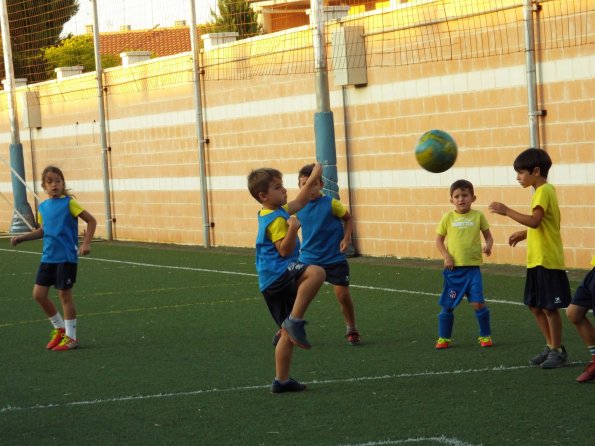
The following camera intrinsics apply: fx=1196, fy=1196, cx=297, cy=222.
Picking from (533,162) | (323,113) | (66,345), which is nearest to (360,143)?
(323,113)

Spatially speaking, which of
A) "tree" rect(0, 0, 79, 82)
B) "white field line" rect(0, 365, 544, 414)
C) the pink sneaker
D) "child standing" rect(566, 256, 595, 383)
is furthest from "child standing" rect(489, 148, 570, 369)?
"tree" rect(0, 0, 79, 82)

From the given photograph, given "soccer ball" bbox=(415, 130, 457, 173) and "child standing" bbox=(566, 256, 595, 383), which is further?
"soccer ball" bbox=(415, 130, 457, 173)

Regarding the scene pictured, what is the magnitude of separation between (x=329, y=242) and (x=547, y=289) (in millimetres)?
2270

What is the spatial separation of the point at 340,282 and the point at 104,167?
51.8 feet

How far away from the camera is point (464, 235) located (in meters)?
9.53

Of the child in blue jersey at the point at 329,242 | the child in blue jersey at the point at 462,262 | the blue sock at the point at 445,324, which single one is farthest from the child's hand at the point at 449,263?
the child in blue jersey at the point at 329,242

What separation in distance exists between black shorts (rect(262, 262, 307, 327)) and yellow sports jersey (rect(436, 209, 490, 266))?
2026 millimetres

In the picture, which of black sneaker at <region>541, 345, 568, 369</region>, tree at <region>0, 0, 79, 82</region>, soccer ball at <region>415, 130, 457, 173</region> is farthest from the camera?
tree at <region>0, 0, 79, 82</region>

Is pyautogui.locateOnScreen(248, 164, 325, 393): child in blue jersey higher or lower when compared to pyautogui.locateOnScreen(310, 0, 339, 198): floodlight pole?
lower

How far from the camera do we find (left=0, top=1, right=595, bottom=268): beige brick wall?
1460cm

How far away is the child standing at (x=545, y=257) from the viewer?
8195 millimetres

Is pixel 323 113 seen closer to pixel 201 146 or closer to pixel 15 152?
pixel 201 146

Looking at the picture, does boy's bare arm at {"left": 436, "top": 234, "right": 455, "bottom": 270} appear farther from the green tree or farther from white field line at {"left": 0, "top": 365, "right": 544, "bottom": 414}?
the green tree

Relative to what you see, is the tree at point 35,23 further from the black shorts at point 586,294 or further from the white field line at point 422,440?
the white field line at point 422,440
